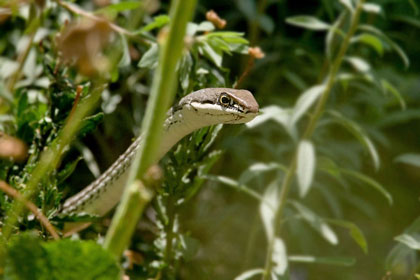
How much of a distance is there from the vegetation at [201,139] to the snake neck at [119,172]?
5cm

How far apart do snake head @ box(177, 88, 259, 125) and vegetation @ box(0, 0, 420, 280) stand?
7cm

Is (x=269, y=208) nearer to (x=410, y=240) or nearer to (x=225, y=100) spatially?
(x=410, y=240)

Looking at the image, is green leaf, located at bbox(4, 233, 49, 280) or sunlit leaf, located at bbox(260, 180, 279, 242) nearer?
green leaf, located at bbox(4, 233, 49, 280)

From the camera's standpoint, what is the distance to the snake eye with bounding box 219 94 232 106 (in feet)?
3.43

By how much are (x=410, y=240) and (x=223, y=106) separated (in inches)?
18.7

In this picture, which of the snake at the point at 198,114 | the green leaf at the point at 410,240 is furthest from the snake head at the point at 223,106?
the green leaf at the point at 410,240

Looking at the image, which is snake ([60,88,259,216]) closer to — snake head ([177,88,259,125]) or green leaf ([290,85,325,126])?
snake head ([177,88,259,125])

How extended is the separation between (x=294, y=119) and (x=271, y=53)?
28.8 inches

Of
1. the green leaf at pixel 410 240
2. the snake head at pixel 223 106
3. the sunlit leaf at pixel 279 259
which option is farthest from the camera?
the sunlit leaf at pixel 279 259

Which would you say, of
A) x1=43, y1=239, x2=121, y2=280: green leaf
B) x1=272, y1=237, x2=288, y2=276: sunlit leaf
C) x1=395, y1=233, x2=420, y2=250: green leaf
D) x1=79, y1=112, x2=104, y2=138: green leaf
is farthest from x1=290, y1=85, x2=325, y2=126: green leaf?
x1=43, y1=239, x2=121, y2=280: green leaf

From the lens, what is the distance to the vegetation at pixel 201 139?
604 millimetres

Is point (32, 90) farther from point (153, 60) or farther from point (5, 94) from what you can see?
point (5, 94)

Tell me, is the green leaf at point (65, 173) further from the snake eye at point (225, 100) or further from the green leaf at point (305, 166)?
the green leaf at point (305, 166)

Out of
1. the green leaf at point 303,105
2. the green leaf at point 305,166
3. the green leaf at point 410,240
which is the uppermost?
the green leaf at point 303,105
